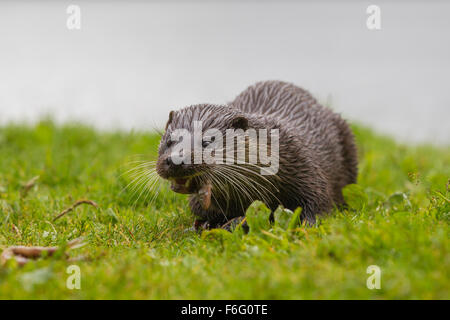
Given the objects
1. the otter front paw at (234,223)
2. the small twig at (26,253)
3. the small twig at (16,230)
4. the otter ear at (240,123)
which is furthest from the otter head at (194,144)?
the small twig at (16,230)

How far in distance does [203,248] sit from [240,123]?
0.98 meters

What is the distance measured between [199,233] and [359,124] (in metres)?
5.67

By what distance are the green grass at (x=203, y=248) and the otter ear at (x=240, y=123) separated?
2.54 feet

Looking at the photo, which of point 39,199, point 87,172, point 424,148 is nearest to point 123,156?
point 87,172

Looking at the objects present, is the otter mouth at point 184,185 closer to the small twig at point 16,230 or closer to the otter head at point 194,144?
the otter head at point 194,144

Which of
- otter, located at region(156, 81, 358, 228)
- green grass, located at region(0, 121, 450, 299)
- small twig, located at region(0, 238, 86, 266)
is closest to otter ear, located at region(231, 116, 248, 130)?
otter, located at region(156, 81, 358, 228)

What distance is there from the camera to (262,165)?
384 centimetres

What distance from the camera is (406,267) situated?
2533 millimetres

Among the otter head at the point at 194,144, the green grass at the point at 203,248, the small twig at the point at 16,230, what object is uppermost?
the otter head at the point at 194,144

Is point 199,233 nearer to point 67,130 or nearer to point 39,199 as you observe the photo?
point 39,199

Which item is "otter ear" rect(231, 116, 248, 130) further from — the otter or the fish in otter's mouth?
the fish in otter's mouth

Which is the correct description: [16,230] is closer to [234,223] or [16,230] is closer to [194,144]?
[194,144]

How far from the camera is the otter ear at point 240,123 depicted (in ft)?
12.4

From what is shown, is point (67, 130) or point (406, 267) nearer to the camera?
point (406, 267)
